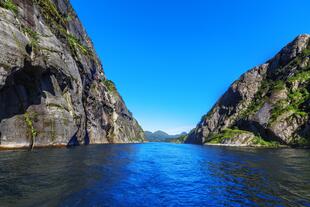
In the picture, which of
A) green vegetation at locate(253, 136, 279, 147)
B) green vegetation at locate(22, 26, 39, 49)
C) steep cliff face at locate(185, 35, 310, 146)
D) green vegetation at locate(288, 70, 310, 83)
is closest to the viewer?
green vegetation at locate(22, 26, 39, 49)

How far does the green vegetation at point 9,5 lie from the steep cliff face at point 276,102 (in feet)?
388

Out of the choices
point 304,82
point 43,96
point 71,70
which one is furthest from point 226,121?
point 43,96

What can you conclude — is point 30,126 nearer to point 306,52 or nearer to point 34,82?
point 34,82

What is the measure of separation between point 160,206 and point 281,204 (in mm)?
8165

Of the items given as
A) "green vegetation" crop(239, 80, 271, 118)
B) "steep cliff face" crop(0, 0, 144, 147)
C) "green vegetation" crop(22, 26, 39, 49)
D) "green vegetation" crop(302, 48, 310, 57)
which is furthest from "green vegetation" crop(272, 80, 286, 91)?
"green vegetation" crop(22, 26, 39, 49)

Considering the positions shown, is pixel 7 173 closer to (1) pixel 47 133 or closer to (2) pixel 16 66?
(2) pixel 16 66

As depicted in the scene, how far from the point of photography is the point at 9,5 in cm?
4622

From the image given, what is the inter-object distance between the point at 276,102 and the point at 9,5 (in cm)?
14335

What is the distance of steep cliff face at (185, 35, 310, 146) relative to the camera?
112m

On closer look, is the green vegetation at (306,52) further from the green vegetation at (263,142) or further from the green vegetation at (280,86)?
the green vegetation at (263,142)

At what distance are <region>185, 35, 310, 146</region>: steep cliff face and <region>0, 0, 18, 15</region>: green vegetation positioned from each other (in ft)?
388

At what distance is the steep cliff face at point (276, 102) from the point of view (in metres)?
112

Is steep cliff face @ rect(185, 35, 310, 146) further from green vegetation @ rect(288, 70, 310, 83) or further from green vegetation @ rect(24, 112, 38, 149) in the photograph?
green vegetation @ rect(24, 112, 38, 149)

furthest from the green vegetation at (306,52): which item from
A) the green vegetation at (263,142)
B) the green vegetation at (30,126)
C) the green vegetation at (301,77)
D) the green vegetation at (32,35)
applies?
the green vegetation at (30,126)
